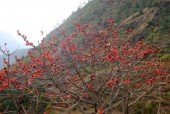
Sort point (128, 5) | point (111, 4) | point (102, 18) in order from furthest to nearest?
point (111, 4), point (102, 18), point (128, 5)

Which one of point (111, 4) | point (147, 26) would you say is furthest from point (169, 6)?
point (111, 4)

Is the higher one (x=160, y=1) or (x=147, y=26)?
(x=160, y=1)

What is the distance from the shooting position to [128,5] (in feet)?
123

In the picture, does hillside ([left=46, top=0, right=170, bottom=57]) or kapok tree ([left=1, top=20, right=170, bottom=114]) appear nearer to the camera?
kapok tree ([left=1, top=20, right=170, bottom=114])

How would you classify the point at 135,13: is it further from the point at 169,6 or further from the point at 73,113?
the point at 73,113

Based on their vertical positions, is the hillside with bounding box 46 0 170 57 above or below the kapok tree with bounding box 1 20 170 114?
above

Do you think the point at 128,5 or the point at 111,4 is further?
the point at 111,4

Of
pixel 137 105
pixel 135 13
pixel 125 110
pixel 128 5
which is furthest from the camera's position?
pixel 128 5

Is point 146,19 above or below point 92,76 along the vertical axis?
above

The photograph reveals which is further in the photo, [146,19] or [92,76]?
[146,19]

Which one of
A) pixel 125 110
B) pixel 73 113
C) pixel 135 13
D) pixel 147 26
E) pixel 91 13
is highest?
pixel 91 13

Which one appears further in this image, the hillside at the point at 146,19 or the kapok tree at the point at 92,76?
the hillside at the point at 146,19

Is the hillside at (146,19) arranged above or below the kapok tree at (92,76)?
above

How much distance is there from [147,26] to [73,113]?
17533 mm
